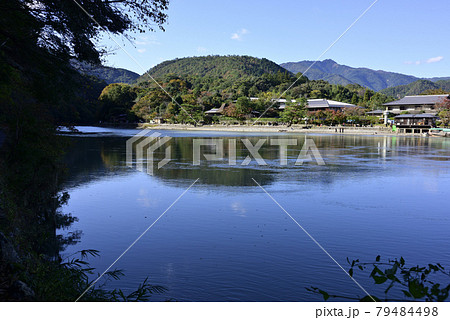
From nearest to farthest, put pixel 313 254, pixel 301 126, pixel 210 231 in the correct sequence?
pixel 313 254 → pixel 210 231 → pixel 301 126

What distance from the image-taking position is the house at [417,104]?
53156mm

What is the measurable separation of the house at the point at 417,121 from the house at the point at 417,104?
11.8 feet

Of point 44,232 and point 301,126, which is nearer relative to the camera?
point 44,232

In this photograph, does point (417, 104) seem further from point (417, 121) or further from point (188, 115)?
point (188, 115)

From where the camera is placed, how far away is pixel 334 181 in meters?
13.5

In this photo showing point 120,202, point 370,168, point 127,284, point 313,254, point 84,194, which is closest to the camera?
point 127,284

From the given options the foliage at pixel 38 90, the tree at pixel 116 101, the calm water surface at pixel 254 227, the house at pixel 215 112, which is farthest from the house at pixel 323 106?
the foliage at pixel 38 90

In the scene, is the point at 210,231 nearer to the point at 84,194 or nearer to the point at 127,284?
the point at 127,284

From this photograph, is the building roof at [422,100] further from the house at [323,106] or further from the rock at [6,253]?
the rock at [6,253]

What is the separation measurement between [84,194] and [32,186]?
9.18 ft

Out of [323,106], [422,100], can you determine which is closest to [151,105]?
[323,106]

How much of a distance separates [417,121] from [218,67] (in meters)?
94.3

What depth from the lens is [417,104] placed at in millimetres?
55281
